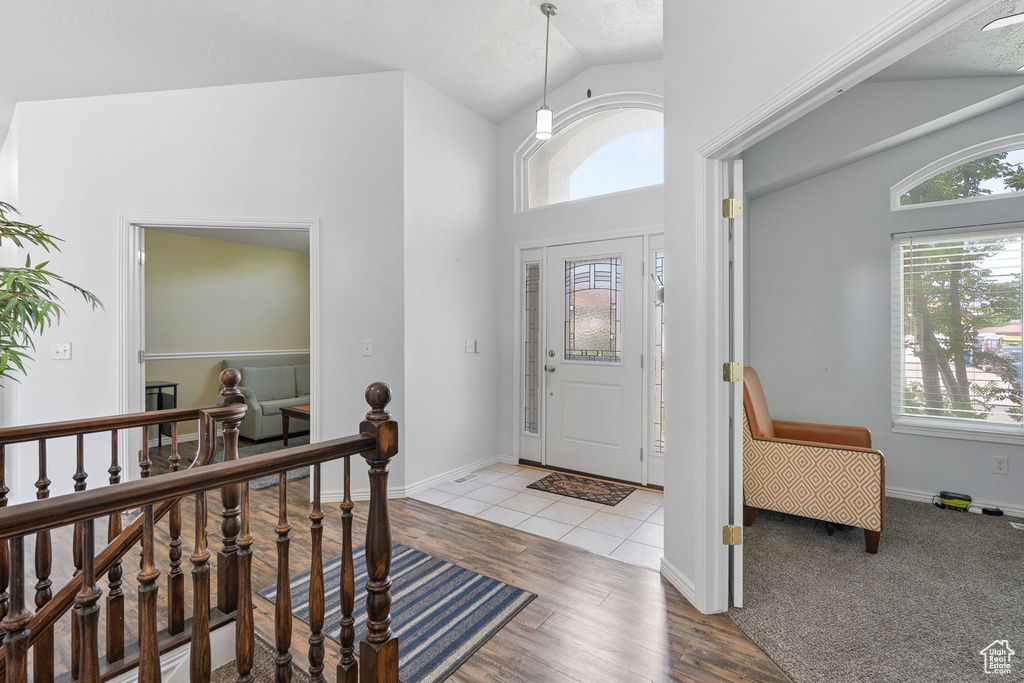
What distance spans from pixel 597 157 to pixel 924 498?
358 cm

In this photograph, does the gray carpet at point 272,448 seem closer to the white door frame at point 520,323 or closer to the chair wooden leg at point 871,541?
the white door frame at point 520,323

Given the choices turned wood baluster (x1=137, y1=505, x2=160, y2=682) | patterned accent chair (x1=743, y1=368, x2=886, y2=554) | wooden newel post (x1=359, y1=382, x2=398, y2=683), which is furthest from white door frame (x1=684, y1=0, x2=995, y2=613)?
turned wood baluster (x1=137, y1=505, x2=160, y2=682)

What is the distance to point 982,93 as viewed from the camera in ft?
9.02

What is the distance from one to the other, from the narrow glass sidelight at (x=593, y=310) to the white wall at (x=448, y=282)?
769 mm

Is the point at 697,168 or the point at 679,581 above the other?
the point at 697,168

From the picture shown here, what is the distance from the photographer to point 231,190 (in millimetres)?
3441

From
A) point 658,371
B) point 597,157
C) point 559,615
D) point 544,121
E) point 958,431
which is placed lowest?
point 559,615

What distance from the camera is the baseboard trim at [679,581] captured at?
84.2 inches

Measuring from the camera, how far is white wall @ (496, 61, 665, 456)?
3.77 m

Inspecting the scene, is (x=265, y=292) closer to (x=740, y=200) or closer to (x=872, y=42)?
(x=740, y=200)

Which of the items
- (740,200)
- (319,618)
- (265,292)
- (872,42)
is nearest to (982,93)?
(740,200)

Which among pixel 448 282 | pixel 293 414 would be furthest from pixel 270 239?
pixel 448 282

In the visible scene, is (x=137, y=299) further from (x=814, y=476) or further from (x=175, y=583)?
(x=814, y=476)

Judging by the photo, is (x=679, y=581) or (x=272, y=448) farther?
(x=272, y=448)
